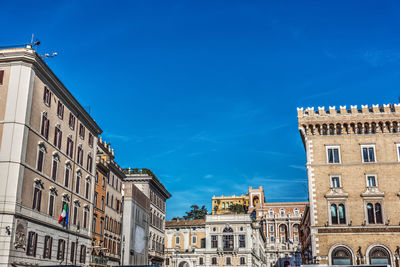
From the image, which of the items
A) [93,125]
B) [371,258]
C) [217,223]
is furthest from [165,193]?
[371,258]

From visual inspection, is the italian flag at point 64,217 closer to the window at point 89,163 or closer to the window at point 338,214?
the window at point 89,163

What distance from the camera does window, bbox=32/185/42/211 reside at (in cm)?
3394

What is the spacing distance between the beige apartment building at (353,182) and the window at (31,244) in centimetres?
2761

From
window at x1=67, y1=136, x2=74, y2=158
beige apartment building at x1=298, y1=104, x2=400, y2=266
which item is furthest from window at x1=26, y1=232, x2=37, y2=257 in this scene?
beige apartment building at x1=298, y1=104, x2=400, y2=266

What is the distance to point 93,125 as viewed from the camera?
48.6 meters

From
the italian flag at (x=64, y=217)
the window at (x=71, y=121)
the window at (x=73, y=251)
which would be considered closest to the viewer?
the italian flag at (x=64, y=217)

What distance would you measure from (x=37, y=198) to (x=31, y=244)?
356cm

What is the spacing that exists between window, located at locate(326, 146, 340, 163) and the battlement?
3.89 m

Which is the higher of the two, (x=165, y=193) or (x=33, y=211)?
(x=165, y=193)

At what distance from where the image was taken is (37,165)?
34531 millimetres

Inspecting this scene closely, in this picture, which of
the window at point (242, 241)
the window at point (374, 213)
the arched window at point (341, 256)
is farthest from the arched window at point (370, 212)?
the window at point (242, 241)

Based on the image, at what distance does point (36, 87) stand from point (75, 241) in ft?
53.6

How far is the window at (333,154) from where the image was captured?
48.3 metres

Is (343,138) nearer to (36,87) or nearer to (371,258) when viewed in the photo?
(371,258)
